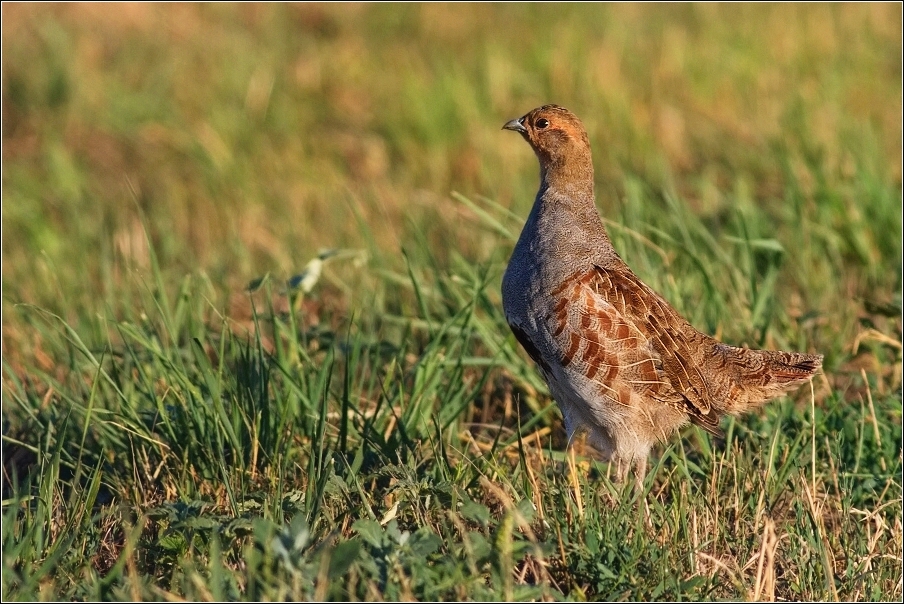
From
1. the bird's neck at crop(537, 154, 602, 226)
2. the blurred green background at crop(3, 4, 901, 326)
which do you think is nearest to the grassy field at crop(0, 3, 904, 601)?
the blurred green background at crop(3, 4, 901, 326)

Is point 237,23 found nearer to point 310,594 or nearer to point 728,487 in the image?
point 728,487

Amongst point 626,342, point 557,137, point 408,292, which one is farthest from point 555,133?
point 408,292

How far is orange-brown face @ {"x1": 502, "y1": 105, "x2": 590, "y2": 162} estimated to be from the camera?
173 inches

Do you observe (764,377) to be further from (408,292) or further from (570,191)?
(408,292)

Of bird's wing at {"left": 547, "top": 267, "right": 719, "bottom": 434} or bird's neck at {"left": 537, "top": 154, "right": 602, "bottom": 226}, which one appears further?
bird's neck at {"left": 537, "top": 154, "right": 602, "bottom": 226}

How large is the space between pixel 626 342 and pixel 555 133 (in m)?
0.86

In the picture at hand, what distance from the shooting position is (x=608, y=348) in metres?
4.00

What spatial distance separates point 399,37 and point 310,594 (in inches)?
313

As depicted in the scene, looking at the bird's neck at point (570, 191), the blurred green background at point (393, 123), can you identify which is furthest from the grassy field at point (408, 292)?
the bird's neck at point (570, 191)

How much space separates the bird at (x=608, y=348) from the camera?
398 centimetres

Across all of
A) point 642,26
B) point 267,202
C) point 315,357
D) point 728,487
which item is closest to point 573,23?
point 642,26

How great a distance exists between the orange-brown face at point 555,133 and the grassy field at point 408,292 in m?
0.63

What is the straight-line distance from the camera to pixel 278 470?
3.90 metres

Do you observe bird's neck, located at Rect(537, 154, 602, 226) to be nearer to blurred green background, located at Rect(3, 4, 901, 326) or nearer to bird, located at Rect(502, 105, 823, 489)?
bird, located at Rect(502, 105, 823, 489)
